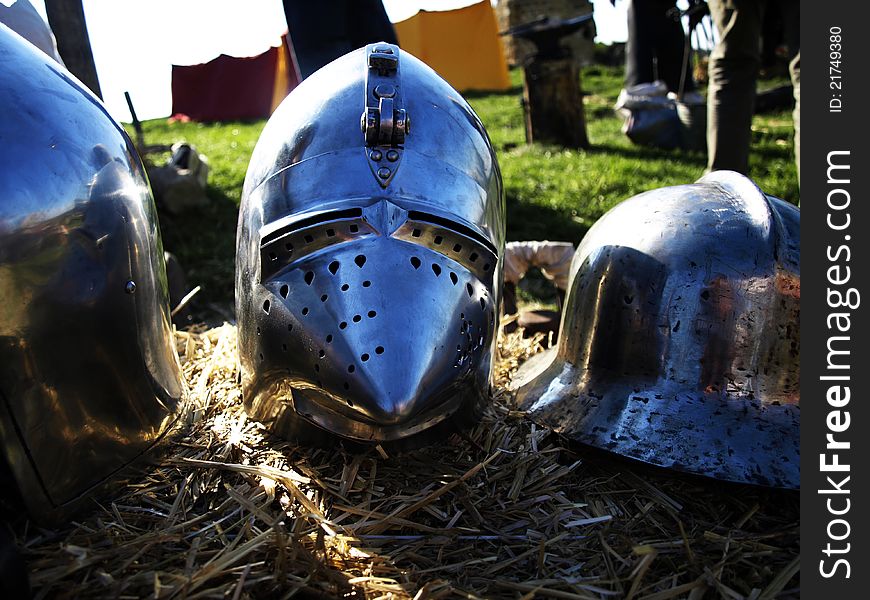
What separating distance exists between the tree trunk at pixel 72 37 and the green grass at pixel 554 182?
1323 mm

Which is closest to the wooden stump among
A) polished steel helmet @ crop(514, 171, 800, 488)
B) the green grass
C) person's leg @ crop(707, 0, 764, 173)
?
the green grass

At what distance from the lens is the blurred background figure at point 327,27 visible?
347 centimetres

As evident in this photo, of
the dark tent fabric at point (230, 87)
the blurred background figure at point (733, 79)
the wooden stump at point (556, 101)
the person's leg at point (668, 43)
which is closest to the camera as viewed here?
the blurred background figure at point (733, 79)

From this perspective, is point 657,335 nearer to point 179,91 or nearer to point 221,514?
point 221,514

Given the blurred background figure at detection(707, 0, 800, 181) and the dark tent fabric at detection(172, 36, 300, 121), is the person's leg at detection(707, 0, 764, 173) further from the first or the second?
the dark tent fabric at detection(172, 36, 300, 121)

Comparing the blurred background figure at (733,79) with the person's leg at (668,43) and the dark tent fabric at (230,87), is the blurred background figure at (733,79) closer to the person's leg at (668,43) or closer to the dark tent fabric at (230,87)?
the person's leg at (668,43)

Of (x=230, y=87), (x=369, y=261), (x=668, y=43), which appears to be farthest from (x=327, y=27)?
(x=230, y=87)

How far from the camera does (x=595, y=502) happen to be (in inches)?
64.1

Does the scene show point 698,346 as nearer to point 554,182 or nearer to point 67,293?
point 67,293

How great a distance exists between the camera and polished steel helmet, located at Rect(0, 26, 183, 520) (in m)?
1.38

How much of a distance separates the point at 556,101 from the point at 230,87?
876 cm

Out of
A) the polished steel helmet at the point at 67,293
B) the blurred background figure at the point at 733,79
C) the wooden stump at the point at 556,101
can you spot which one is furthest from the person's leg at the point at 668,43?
the polished steel helmet at the point at 67,293

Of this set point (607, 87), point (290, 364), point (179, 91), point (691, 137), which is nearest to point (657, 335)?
point (290, 364)

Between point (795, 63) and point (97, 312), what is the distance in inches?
137
